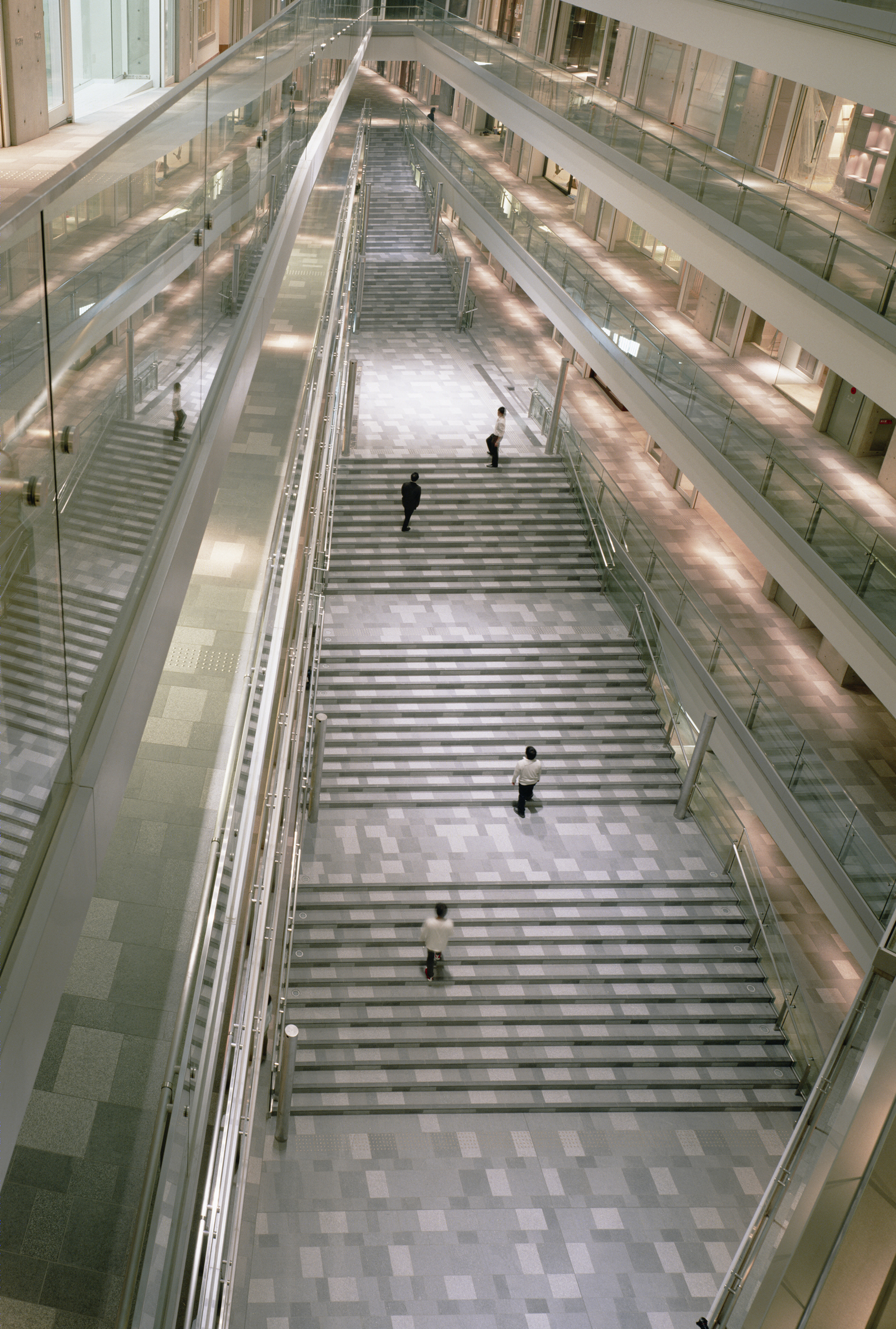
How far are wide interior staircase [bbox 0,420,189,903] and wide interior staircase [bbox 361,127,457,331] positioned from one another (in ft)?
71.4

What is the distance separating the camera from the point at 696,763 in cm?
1261

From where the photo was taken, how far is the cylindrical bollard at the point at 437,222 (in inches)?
1019

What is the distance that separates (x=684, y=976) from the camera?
1105 centimetres

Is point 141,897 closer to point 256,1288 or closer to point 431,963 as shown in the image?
point 256,1288

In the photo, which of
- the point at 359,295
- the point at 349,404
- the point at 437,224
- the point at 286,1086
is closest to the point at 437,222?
the point at 437,224

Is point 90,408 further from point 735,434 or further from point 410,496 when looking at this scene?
point 410,496

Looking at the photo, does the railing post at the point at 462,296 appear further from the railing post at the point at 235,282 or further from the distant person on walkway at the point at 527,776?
the railing post at the point at 235,282

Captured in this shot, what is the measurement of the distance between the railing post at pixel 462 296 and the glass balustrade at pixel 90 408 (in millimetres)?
18560

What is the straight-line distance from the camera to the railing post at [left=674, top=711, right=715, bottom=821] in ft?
41.1

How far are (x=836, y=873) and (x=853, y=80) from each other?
7.20 meters

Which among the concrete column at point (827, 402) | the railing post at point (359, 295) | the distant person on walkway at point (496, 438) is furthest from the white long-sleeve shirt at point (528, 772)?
the railing post at point (359, 295)

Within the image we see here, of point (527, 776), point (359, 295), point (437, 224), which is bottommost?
point (527, 776)

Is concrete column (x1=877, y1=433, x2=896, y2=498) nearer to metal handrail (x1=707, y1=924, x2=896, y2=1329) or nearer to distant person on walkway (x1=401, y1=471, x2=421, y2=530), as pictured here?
distant person on walkway (x1=401, y1=471, x2=421, y2=530)

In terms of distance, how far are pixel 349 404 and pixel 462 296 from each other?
264 inches
